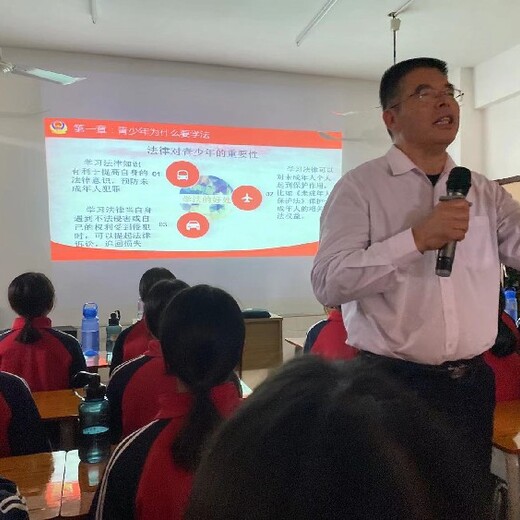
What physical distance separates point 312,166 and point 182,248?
4.99 feet

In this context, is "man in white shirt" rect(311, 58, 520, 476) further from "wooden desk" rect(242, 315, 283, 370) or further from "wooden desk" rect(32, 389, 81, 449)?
"wooden desk" rect(242, 315, 283, 370)

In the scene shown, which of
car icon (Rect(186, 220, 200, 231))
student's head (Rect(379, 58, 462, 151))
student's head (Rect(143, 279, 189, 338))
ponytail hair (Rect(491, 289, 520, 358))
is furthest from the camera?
car icon (Rect(186, 220, 200, 231))

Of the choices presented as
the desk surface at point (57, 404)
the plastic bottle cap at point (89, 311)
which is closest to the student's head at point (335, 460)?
the desk surface at point (57, 404)

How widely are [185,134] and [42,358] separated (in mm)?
3020

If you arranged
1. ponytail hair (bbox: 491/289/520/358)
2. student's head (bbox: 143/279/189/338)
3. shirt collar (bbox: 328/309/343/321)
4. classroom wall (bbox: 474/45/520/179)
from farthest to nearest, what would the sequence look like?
classroom wall (bbox: 474/45/520/179) < shirt collar (bbox: 328/309/343/321) < ponytail hair (bbox: 491/289/520/358) < student's head (bbox: 143/279/189/338)

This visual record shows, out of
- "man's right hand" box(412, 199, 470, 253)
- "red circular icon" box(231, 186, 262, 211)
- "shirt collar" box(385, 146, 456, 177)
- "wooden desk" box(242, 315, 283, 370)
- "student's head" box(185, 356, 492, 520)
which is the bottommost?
"wooden desk" box(242, 315, 283, 370)

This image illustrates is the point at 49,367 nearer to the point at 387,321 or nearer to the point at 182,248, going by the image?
the point at 387,321

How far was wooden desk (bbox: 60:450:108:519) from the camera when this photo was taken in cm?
131

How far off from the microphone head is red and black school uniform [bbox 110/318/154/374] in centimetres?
169

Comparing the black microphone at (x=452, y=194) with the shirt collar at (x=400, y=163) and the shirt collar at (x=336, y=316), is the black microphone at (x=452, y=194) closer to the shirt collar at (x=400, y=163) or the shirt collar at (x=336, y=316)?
the shirt collar at (x=400, y=163)

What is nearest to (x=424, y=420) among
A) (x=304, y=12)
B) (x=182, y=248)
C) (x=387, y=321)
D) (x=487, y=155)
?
(x=387, y=321)

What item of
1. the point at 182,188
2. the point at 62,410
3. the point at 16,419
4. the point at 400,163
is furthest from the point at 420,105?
the point at 182,188

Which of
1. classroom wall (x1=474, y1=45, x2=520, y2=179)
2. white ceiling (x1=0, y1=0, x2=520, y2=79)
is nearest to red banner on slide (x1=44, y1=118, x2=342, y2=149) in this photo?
white ceiling (x1=0, y1=0, x2=520, y2=79)

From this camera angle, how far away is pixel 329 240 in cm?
134
